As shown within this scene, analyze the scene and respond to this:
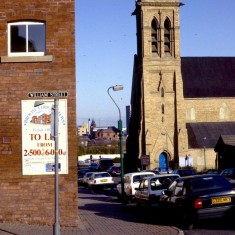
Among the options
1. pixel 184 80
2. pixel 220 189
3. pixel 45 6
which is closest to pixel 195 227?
pixel 220 189

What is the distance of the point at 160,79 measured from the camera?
67.9m

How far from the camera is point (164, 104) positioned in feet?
224

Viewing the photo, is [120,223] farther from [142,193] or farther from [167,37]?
[167,37]

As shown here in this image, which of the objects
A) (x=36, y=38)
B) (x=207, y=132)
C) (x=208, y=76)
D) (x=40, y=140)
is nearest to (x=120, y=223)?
(x=40, y=140)

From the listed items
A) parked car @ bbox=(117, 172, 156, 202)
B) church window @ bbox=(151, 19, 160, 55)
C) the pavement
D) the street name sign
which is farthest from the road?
church window @ bbox=(151, 19, 160, 55)

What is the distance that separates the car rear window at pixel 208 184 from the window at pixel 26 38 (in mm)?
5708

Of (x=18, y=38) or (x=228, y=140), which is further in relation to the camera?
(x=228, y=140)

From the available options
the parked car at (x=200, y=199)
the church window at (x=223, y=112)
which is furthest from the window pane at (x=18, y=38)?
the church window at (x=223, y=112)

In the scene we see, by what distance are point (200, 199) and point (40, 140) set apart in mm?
4627

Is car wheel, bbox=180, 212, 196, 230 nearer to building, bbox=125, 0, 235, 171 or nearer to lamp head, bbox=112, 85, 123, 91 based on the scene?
lamp head, bbox=112, 85, 123, 91

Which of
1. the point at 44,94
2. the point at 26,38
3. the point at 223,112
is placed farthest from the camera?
the point at 223,112

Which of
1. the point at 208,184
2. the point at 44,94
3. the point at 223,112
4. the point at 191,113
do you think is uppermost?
the point at 223,112

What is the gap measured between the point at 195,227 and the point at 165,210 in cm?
207

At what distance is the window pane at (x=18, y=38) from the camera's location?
15977mm
